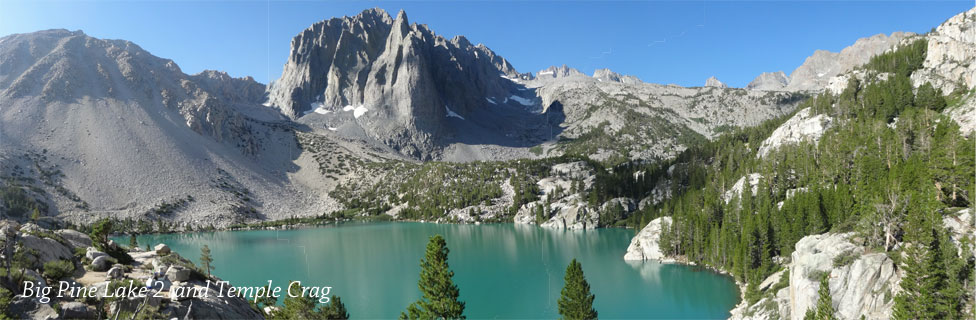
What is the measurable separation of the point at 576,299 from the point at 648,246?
1931 inches

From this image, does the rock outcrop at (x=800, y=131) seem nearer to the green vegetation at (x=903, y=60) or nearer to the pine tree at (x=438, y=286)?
the green vegetation at (x=903, y=60)

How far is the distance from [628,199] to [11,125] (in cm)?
18412

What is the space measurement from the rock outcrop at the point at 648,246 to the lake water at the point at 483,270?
2634mm

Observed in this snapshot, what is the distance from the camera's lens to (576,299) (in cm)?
2873

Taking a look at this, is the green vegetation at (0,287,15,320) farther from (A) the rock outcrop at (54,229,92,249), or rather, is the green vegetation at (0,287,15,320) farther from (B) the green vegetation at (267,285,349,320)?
(B) the green vegetation at (267,285,349,320)

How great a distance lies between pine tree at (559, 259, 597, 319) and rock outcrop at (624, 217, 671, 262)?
46.6 meters

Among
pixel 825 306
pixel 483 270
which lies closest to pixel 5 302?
pixel 825 306

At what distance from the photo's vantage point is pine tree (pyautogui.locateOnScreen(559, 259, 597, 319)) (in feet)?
93.6

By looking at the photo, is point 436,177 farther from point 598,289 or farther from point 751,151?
point 598,289

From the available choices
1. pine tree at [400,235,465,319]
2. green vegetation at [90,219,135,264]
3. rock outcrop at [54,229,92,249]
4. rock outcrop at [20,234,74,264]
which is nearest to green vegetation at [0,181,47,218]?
rock outcrop at [54,229,92,249]

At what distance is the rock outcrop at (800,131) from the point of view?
295 ft

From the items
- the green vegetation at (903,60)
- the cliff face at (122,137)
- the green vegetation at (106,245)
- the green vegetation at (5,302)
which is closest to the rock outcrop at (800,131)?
the green vegetation at (903,60)

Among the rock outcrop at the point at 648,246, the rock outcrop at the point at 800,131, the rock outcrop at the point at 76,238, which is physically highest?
the rock outcrop at the point at 800,131

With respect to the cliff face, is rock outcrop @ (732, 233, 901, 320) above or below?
below
